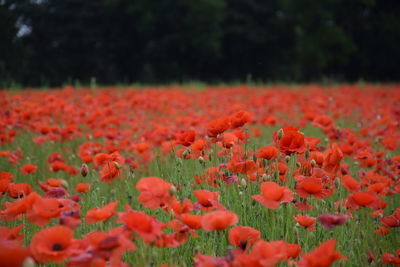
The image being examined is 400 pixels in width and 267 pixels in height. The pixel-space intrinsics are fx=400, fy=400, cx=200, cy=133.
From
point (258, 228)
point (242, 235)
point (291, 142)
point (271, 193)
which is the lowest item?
point (258, 228)

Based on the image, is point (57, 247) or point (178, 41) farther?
point (178, 41)

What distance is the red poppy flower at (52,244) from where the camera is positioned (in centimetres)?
92

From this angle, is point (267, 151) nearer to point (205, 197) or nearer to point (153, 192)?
point (205, 197)

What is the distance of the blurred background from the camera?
66.1 feet

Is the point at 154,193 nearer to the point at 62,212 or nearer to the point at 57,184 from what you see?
the point at 62,212

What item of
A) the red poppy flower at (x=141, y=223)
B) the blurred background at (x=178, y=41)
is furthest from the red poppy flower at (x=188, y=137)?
the blurred background at (x=178, y=41)

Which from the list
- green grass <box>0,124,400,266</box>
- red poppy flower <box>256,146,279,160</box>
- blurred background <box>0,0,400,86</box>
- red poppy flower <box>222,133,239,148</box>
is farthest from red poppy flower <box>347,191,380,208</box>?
blurred background <box>0,0,400,86</box>

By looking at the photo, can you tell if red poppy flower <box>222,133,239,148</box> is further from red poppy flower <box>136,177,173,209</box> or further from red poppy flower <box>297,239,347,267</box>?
red poppy flower <box>297,239,347,267</box>

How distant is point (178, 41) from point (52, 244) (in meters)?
A: 22.5

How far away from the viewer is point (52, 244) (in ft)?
3.15

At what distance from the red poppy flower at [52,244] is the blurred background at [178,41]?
1956cm

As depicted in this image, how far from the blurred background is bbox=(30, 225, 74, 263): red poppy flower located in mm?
19561

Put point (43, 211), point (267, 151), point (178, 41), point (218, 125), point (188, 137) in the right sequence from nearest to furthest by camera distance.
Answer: point (43, 211)
point (267, 151)
point (218, 125)
point (188, 137)
point (178, 41)

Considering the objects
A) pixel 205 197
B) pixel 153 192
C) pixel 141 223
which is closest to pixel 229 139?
pixel 205 197
